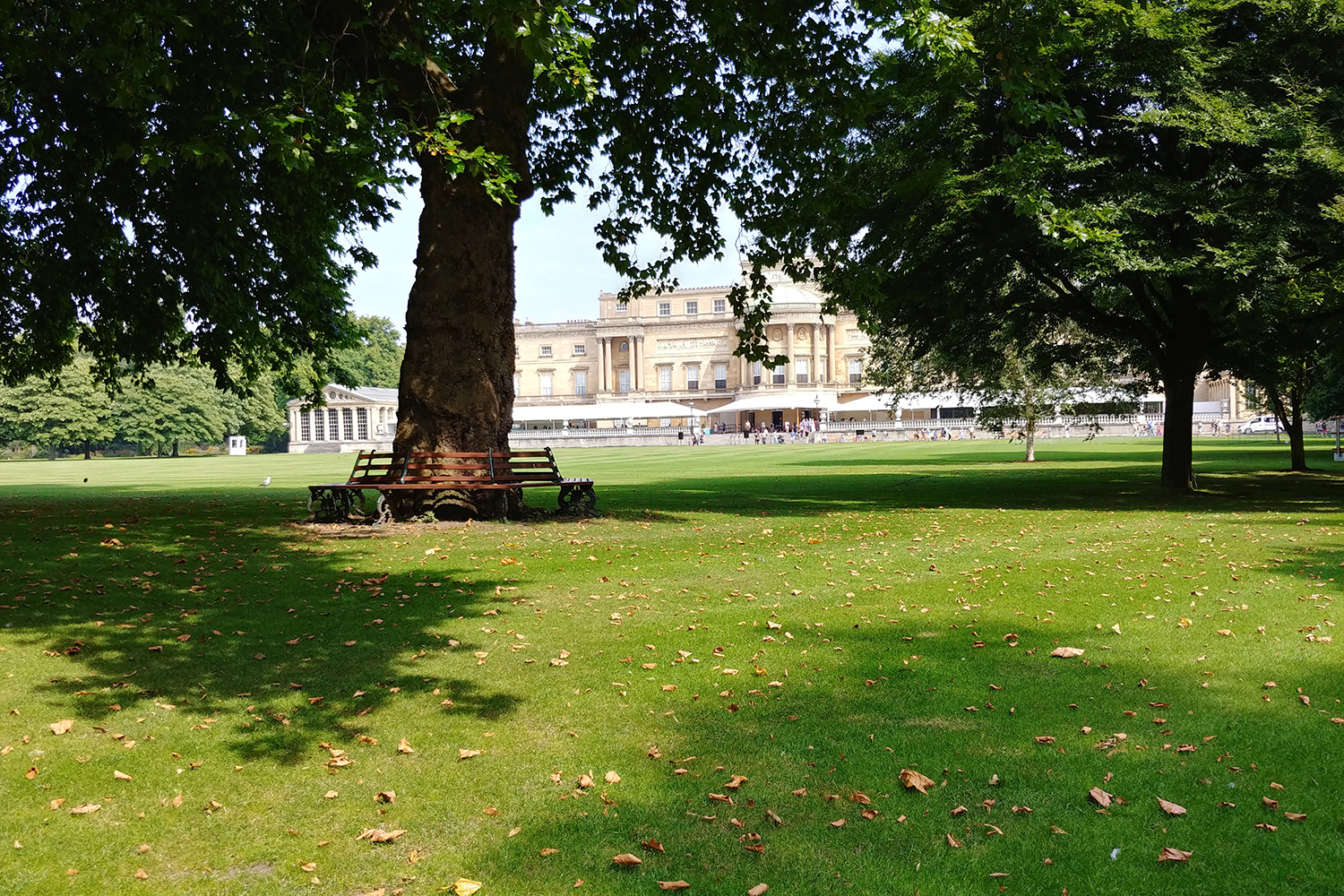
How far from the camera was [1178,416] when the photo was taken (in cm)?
1833

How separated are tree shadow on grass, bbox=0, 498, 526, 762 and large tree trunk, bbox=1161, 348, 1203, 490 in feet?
45.2

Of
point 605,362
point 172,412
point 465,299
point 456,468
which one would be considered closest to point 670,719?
point 456,468

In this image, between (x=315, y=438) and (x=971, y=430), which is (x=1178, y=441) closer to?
(x=971, y=430)

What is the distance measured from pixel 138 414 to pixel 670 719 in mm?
72362

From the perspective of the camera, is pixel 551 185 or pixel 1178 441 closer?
pixel 551 185

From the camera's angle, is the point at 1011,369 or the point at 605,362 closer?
the point at 1011,369

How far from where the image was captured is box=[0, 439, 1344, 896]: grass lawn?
138 inches

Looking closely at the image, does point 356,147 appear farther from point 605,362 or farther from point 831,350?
point 605,362

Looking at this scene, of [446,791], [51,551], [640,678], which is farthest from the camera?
[51,551]

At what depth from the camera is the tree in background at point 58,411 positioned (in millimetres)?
64562

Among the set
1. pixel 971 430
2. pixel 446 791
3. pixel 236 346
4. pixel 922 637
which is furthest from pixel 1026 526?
pixel 971 430

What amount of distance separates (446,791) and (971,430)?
219 feet

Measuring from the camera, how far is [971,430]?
6750 cm

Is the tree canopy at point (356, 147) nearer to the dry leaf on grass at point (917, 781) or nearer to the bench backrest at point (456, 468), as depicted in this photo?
the bench backrest at point (456, 468)
